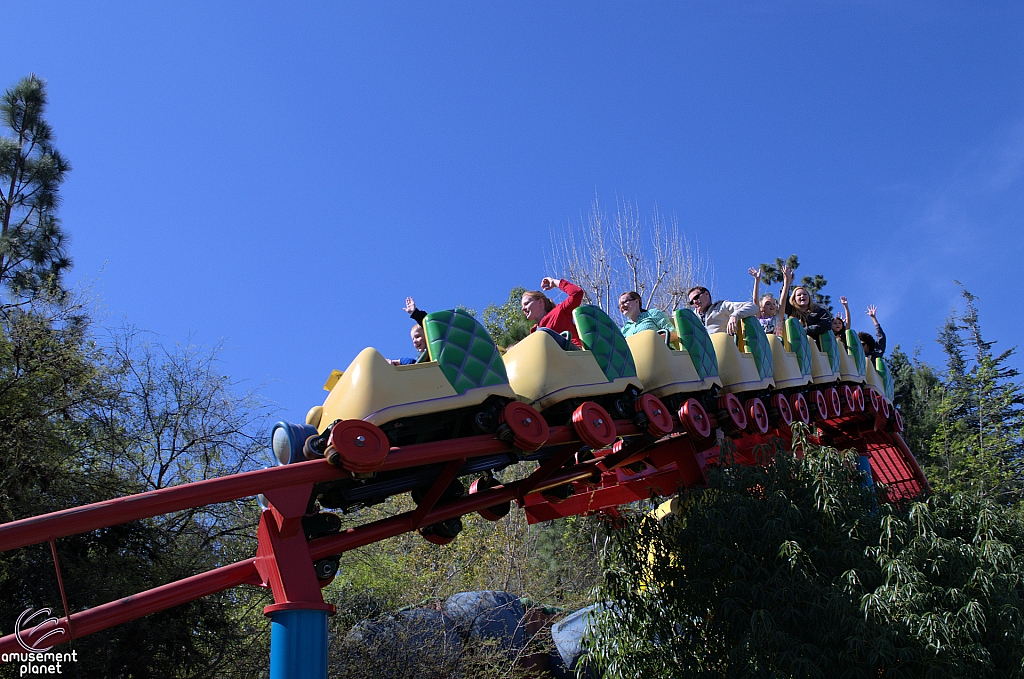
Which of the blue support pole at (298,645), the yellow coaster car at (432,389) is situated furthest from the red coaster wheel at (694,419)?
the blue support pole at (298,645)

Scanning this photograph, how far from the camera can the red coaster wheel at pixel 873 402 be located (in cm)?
927

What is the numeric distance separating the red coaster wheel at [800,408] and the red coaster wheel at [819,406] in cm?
27

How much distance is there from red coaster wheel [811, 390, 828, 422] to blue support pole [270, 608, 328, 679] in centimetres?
555

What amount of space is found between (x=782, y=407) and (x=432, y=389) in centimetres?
403

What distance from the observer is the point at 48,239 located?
33.5ft

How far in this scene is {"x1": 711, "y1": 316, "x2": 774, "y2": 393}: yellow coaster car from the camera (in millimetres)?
6762

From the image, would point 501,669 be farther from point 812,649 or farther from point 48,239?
point 48,239

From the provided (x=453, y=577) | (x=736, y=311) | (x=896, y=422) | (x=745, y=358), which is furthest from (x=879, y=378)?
(x=453, y=577)

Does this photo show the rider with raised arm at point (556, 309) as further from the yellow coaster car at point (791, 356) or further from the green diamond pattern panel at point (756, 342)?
the yellow coaster car at point (791, 356)

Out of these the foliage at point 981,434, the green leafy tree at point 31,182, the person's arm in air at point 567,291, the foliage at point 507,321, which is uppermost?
the green leafy tree at point 31,182

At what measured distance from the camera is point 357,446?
12.9ft

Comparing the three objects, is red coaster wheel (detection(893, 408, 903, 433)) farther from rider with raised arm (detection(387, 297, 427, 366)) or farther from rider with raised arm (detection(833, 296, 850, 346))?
rider with raised arm (detection(387, 297, 427, 366))

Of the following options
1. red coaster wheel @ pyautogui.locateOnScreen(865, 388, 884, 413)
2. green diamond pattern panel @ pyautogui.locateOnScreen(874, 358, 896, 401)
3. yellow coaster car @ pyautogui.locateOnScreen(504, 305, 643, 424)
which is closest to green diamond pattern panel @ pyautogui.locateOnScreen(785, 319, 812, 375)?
red coaster wheel @ pyautogui.locateOnScreen(865, 388, 884, 413)

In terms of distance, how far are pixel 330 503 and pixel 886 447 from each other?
7.80 meters
